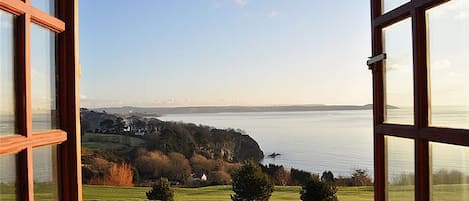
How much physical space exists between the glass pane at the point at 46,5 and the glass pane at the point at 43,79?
0.04 metres

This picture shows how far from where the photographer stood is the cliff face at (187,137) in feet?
9.13

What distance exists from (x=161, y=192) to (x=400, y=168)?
5.53 feet

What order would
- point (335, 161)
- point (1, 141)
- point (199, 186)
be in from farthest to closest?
point (199, 186) → point (335, 161) → point (1, 141)

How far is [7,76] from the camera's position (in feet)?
3.03

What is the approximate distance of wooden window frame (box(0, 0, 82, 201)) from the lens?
0.97 metres

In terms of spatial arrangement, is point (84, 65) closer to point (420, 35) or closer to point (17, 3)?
point (17, 3)

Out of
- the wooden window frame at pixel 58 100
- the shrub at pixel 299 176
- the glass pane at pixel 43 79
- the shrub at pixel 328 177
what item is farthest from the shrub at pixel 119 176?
the glass pane at pixel 43 79

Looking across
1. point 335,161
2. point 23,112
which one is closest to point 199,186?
point 335,161

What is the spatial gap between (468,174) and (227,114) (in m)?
1.91

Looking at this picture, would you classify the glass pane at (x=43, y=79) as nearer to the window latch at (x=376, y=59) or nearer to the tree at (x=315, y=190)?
the window latch at (x=376, y=59)

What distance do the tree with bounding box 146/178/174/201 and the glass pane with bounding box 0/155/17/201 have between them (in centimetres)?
181

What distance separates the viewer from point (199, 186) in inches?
111

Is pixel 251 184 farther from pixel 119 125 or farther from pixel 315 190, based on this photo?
pixel 119 125

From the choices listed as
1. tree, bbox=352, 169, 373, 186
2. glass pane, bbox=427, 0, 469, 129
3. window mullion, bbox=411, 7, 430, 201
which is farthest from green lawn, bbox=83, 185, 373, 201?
glass pane, bbox=427, 0, 469, 129
